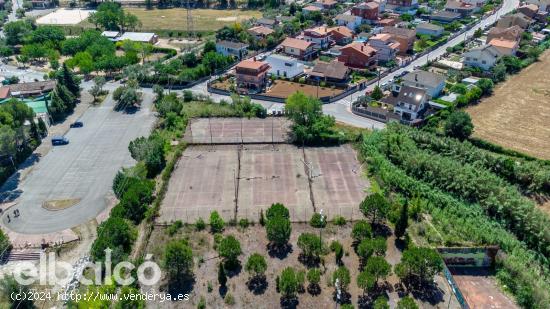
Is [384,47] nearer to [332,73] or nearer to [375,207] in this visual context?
[332,73]

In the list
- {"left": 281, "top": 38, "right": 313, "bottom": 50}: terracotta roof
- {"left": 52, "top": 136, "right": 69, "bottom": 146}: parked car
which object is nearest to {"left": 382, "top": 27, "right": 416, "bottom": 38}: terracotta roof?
{"left": 281, "top": 38, "right": 313, "bottom": 50}: terracotta roof

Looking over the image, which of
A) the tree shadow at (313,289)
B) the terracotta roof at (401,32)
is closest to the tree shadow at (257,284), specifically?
the tree shadow at (313,289)

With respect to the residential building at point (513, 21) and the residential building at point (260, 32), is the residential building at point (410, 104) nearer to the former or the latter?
the residential building at point (260, 32)

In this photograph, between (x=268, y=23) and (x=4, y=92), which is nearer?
(x=4, y=92)

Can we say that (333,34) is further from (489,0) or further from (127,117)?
(489,0)

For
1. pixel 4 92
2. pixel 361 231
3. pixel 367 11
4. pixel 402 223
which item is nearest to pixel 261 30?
pixel 367 11

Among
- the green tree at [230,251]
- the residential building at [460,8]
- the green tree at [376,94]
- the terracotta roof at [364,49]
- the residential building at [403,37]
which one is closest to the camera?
the green tree at [230,251]

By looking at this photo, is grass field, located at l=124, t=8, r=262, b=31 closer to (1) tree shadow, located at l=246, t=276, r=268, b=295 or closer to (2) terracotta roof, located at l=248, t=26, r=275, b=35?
(2) terracotta roof, located at l=248, t=26, r=275, b=35

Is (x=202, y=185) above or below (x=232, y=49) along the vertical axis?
below
